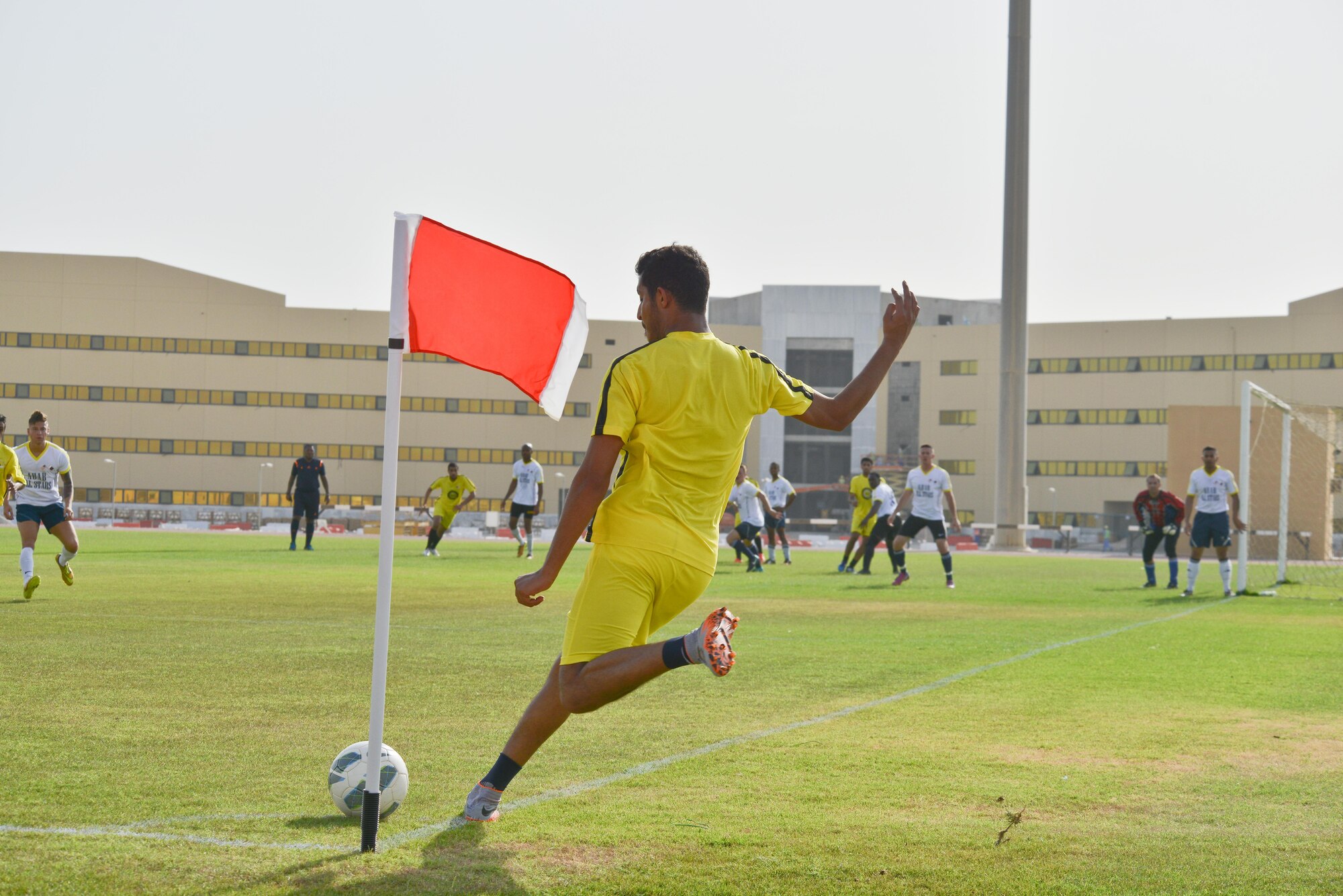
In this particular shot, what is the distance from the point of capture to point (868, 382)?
499 centimetres

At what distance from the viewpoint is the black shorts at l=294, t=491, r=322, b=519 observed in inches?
1102

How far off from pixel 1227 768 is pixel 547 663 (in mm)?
5120

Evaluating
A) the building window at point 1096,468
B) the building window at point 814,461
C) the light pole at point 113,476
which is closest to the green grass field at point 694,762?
the building window at point 1096,468

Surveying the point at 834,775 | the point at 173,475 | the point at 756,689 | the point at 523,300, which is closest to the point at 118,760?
the point at 523,300

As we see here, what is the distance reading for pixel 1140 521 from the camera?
23.9 meters

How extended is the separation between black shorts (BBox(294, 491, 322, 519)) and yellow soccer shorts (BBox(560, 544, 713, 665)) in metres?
24.2

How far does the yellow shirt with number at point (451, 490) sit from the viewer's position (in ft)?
92.9

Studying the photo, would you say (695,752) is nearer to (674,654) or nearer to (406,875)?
(674,654)

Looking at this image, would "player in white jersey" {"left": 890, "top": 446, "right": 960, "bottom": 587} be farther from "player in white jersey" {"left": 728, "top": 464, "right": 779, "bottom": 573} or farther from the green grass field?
the green grass field

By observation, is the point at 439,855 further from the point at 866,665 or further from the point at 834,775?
the point at 866,665

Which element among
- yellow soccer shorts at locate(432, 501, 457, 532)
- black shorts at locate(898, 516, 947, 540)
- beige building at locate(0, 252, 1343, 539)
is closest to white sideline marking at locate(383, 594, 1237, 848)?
black shorts at locate(898, 516, 947, 540)

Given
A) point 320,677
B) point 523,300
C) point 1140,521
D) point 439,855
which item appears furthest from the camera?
point 1140,521

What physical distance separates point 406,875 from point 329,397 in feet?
253

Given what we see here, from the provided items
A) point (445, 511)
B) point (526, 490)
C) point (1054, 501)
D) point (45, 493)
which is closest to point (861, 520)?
point (526, 490)
